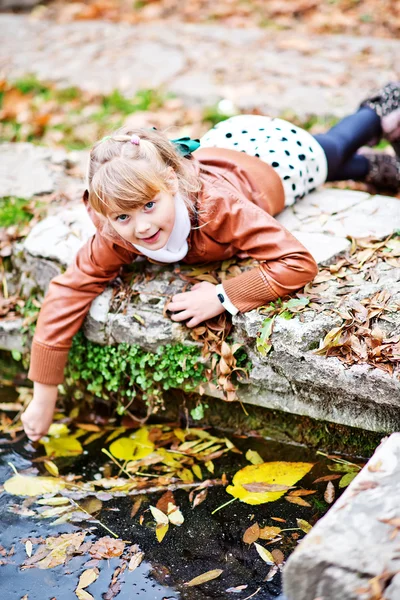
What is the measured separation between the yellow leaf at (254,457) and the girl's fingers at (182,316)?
67 cm

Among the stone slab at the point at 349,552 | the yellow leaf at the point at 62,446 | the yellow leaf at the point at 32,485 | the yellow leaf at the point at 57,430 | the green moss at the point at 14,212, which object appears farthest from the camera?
the green moss at the point at 14,212

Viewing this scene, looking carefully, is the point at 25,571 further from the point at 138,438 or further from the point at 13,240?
the point at 13,240

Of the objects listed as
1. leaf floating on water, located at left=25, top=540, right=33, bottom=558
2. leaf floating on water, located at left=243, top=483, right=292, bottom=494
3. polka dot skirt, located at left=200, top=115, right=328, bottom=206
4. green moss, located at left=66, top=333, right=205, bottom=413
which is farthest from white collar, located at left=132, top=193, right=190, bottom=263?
leaf floating on water, located at left=25, top=540, right=33, bottom=558

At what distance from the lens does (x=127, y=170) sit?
89.7 inches

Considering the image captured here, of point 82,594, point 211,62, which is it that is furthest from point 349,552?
point 211,62

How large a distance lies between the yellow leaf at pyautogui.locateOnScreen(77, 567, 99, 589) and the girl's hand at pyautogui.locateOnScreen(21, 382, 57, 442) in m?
0.75

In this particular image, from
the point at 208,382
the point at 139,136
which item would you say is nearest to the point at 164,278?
the point at 208,382

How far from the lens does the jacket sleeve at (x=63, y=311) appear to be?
9.12ft

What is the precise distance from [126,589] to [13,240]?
6.25 feet

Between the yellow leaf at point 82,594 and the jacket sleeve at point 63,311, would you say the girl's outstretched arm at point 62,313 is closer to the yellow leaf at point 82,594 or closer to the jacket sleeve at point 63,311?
the jacket sleeve at point 63,311

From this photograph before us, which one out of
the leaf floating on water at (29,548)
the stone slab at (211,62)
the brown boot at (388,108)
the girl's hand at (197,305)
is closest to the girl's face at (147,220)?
the girl's hand at (197,305)

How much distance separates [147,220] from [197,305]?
446 mm

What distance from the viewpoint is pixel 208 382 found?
2754 mm

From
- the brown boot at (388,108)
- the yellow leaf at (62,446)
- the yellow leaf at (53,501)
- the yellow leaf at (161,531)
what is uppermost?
the brown boot at (388,108)
